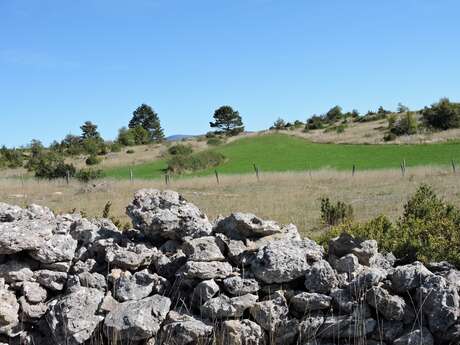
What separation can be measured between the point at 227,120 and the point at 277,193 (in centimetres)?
7945

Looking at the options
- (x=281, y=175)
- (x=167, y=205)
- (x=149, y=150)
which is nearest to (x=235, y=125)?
(x=149, y=150)

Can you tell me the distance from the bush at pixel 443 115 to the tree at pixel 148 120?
2083 inches

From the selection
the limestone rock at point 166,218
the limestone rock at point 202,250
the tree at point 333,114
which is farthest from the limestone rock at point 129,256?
the tree at point 333,114

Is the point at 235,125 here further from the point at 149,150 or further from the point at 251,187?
the point at 251,187

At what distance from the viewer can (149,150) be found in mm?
70125

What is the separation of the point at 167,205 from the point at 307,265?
2.21m

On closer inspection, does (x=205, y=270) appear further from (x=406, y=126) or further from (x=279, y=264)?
(x=406, y=126)

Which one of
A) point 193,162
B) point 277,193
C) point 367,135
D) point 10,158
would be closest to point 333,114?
point 367,135

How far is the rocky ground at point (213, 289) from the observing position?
16.1ft

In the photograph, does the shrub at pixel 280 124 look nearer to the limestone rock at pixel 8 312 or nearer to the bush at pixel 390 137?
the bush at pixel 390 137

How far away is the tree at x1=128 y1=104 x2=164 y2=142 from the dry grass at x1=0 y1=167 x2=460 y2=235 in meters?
69.4

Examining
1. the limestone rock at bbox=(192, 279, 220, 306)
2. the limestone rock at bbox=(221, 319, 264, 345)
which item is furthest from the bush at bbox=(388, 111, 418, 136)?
the limestone rock at bbox=(221, 319, 264, 345)

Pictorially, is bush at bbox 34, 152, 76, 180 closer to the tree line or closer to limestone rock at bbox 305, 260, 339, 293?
the tree line

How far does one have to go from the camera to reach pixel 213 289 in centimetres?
528
